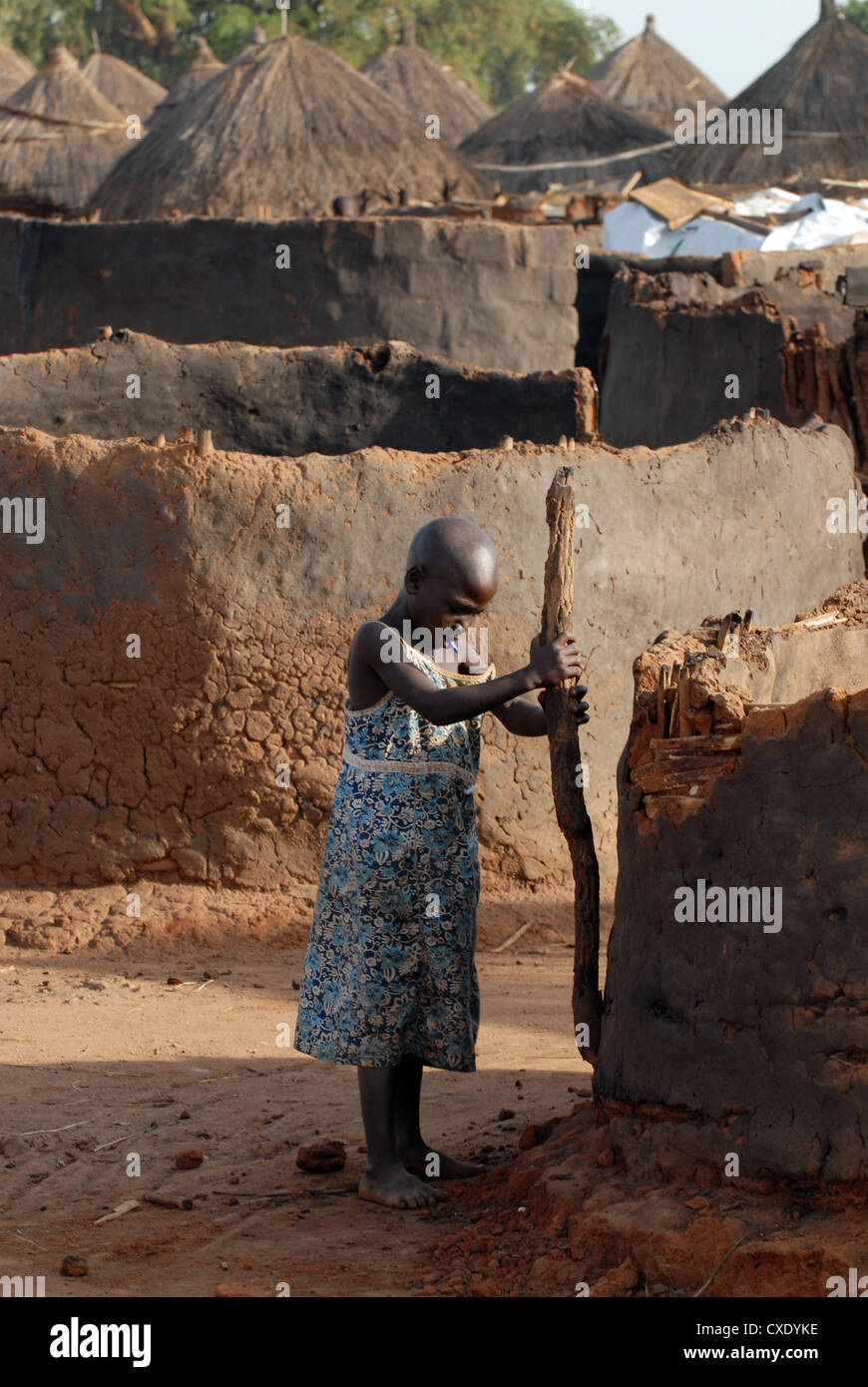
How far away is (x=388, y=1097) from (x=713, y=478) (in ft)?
11.5

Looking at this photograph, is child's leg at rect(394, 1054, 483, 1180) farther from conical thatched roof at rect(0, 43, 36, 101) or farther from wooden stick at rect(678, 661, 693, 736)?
conical thatched roof at rect(0, 43, 36, 101)

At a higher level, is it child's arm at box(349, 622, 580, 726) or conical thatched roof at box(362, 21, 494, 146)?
conical thatched roof at box(362, 21, 494, 146)

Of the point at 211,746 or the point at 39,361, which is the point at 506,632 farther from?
the point at 39,361

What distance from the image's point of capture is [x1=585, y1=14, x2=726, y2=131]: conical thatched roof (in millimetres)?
28047

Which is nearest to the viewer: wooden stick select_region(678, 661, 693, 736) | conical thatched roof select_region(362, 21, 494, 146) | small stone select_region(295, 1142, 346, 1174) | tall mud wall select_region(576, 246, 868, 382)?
wooden stick select_region(678, 661, 693, 736)

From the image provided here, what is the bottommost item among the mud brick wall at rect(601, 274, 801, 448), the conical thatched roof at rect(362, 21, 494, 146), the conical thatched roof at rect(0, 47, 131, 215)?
the mud brick wall at rect(601, 274, 801, 448)

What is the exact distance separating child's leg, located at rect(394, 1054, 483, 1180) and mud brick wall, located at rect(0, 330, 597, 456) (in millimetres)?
4114

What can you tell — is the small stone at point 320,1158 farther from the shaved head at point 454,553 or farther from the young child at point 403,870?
the shaved head at point 454,553

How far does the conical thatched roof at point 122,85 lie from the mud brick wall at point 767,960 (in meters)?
26.8

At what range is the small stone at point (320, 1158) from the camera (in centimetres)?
368

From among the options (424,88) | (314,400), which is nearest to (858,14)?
(424,88)

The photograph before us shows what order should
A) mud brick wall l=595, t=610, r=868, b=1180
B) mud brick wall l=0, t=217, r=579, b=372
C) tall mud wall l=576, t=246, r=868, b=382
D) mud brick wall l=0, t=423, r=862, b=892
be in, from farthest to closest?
mud brick wall l=0, t=217, r=579, b=372 → tall mud wall l=576, t=246, r=868, b=382 → mud brick wall l=0, t=423, r=862, b=892 → mud brick wall l=595, t=610, r=868, b=1180

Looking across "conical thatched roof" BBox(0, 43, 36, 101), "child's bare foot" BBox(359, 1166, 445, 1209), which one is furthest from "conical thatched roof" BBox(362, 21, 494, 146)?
"child's bare foot" BBox(359, 1166, 445, 1209)
